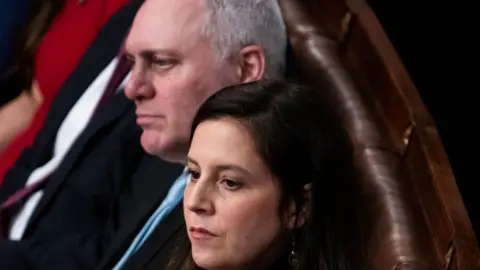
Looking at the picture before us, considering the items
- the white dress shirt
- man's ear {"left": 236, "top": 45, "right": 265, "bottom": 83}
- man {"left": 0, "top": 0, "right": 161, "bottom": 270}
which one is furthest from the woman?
the white dress shirt

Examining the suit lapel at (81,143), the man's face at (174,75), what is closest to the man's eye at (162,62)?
the man's face at (174,75)

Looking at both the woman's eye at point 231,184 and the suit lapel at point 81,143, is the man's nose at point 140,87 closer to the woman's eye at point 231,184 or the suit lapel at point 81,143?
the suit lapel at point 81,143

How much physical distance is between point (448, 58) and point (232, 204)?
96cm

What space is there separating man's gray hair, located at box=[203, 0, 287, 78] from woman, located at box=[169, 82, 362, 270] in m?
0.24

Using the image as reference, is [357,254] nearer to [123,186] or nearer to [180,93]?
[180,93]

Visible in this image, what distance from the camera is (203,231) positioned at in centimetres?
94

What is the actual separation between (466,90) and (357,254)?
2.77 feet

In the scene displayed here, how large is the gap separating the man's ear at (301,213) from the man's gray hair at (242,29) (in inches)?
12.4

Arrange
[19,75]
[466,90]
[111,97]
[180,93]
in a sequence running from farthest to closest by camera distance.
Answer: [19,75], [466,90], [111,97], [180,93]

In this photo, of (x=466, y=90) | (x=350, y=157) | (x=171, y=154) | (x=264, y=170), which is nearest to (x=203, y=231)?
(x=264, y=170)

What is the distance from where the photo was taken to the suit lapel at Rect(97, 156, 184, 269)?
132 centimetres

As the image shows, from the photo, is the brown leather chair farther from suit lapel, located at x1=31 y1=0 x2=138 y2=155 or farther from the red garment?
the red garment

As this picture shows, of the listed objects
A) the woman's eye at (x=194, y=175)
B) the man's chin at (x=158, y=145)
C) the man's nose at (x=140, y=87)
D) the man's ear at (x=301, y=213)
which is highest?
the woman's eye at (x=194, y=175)

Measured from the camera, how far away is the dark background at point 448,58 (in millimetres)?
1734
